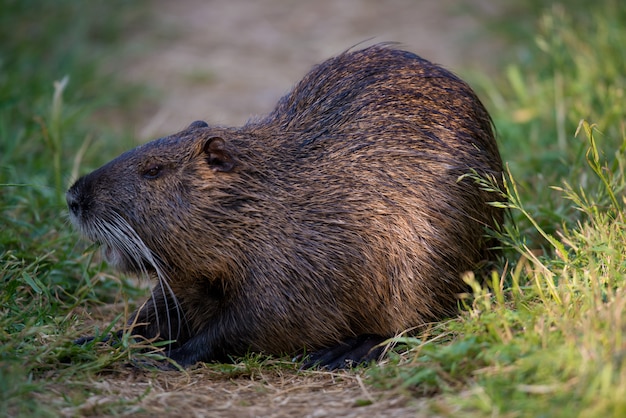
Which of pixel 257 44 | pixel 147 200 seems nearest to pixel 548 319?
pixel 147 200

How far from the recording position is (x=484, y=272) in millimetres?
3787

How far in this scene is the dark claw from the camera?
3336 millimetres

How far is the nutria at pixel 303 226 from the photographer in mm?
3414

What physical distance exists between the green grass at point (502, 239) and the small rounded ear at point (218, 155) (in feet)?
2.13

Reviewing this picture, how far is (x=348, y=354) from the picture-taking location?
339cm

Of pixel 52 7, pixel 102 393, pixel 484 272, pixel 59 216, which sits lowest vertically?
pixel 484 272

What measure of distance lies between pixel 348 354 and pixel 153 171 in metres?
1.09

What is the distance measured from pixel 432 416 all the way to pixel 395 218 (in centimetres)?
120

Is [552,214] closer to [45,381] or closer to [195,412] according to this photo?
[195,412]

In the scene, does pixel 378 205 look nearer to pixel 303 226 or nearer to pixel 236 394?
pixel 303 226

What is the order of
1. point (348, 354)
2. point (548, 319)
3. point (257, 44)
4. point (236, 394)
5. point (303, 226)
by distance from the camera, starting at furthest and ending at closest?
point (257, 44) < point (303, 226) < point (348, 354) < point (236, 394) < point (548, 319)

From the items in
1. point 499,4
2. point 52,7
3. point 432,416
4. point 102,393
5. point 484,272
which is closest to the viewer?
point 432,416

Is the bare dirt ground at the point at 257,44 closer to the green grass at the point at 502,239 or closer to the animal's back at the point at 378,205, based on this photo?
the green grass at the point at 502,239

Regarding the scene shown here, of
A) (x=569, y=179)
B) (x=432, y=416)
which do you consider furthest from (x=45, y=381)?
(x=569, y=179)
